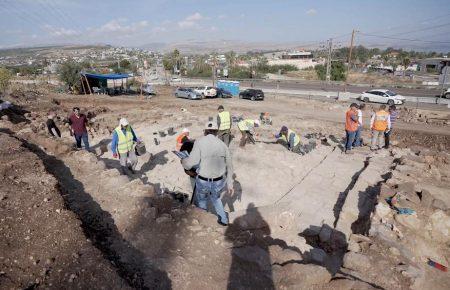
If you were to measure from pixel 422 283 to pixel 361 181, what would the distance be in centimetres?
377

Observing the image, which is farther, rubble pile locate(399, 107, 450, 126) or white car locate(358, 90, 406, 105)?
white car locate(358, 90, 406, 105)

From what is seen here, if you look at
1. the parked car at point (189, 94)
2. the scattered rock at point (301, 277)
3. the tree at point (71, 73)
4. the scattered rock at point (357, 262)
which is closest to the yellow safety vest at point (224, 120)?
the scattered rock at point (357, 262)

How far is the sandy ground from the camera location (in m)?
3.88

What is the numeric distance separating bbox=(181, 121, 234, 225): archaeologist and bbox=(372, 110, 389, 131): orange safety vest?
6.87m

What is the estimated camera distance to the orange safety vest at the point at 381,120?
9906 millimetres

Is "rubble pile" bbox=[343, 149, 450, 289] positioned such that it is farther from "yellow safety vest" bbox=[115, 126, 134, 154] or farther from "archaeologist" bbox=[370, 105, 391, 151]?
"yellow safety vest" bbox=[115, 126, 134, 154]

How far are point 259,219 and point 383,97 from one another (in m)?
23.5

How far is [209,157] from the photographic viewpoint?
489 centimetres

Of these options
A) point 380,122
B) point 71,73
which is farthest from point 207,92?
point 380,122

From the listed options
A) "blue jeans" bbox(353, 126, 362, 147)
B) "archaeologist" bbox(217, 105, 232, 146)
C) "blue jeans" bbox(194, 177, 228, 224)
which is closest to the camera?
"blue jeans" bbox(194, 177, 228, 224)

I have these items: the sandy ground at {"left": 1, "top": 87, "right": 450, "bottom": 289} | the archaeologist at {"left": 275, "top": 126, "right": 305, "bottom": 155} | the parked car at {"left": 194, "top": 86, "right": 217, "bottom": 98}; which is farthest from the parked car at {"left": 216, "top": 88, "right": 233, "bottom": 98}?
the archaeologist at {"left": 275, "top": 126, "right": 305, "bottom": 155}

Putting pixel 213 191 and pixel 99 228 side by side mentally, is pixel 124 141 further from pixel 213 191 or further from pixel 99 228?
pixel 213 191

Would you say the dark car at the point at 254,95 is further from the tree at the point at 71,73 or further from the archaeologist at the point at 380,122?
the archaeologist at the point at 380,122

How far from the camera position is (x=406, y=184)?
6.78 meters
